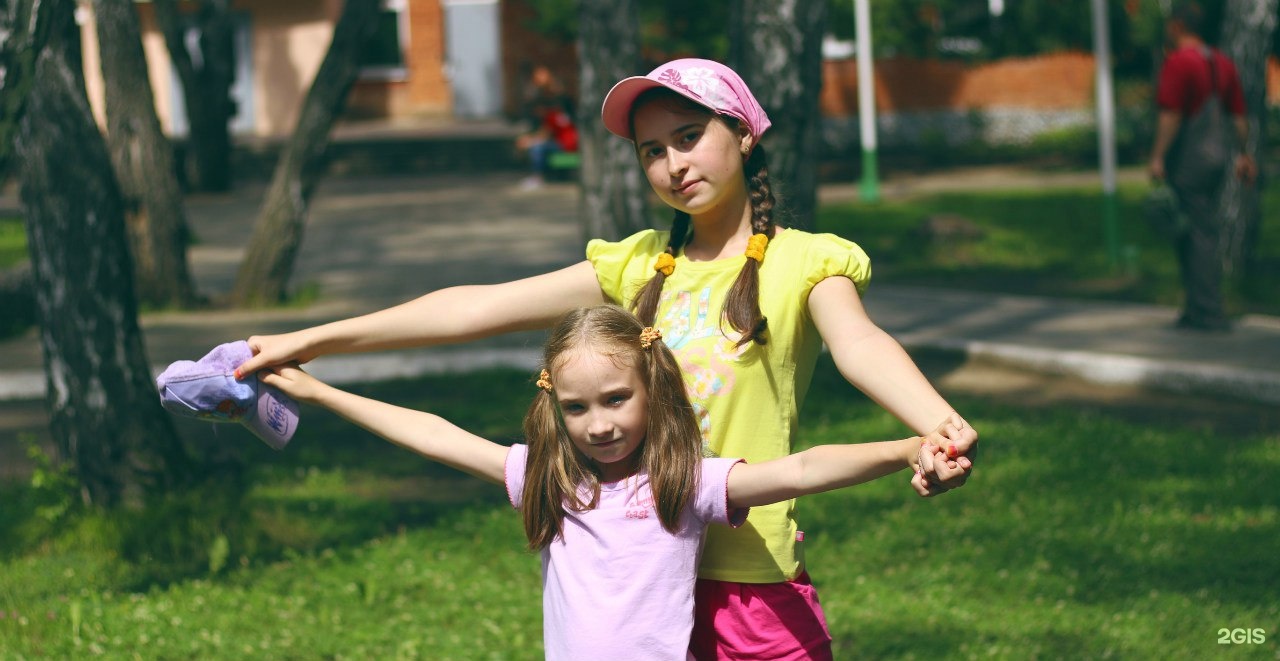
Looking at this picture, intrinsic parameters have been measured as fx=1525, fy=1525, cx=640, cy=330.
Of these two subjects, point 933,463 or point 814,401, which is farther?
point 814,401

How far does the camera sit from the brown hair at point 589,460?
2.84 meters

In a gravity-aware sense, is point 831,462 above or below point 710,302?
below

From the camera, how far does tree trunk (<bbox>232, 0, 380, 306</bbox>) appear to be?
1197cm

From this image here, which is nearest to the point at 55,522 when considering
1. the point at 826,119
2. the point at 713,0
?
the point at 713,0

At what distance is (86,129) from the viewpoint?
6.16 m

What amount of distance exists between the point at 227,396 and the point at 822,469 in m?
1.26

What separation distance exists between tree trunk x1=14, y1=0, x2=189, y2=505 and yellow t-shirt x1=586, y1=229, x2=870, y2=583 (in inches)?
148

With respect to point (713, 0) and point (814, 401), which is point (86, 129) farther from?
point (713, 0)

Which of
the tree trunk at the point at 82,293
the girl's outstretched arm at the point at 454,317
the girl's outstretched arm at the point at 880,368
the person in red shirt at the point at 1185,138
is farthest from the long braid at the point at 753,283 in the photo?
the person in red shirt at the point at 1185,138

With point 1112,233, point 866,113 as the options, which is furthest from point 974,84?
point 1112,233

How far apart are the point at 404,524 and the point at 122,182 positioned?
6.82 metres

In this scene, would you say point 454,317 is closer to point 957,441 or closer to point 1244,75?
point 957,441

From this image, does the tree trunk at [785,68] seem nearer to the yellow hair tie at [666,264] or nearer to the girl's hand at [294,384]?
the yellow hair tie at [666,264]

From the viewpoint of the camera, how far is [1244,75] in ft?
39.4
